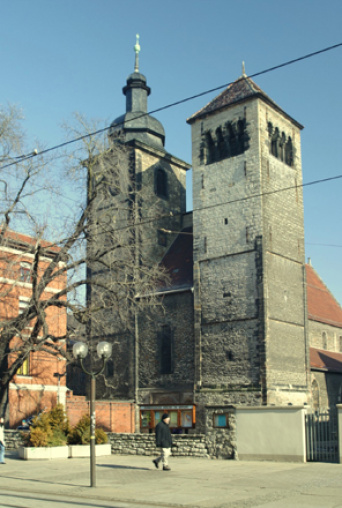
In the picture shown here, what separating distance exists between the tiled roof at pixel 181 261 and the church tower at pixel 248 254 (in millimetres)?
1830

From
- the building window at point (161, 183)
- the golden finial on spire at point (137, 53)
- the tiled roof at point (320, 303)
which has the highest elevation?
the golden finial on spire at point (137, 53)

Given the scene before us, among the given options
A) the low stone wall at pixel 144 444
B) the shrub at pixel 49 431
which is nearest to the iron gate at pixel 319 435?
the low stone wall at pixel 144 444

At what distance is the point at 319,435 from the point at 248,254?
1591 centimetres

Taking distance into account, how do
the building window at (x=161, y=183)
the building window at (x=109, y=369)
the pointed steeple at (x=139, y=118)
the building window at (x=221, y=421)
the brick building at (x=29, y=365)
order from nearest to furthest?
the building window at (x=221, y=421)
the brick building at (x=29, y=365)
the building window at (x=109, y=369)
the building window at (x=161, y=183)
the pointed steeple at (x=139, y=118)

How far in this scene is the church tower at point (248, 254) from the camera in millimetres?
31000

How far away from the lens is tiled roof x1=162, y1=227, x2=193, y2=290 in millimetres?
35594

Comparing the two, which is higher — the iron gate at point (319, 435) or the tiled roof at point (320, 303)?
the tiled roof at point (320, 303)

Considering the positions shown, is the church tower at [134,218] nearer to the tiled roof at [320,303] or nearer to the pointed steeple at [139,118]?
the pointed steeple at [139,118]

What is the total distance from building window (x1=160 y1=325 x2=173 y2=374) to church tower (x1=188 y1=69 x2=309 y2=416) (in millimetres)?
2430

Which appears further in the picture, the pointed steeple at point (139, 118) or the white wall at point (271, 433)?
the pointed steeple at point (139, 118)

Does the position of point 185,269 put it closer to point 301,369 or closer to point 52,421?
point 301,369

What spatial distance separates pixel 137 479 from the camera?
13766 millimetres

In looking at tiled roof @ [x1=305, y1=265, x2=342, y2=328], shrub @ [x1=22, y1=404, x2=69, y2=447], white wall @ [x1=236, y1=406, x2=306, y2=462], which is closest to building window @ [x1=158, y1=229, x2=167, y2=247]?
tiled roof @ [x1=305, y1=265, x2=342, y2=328]

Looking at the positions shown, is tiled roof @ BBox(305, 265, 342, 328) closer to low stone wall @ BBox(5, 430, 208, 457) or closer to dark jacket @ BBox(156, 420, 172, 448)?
low stone wall @ BBox(5, 430, 208, 457)
